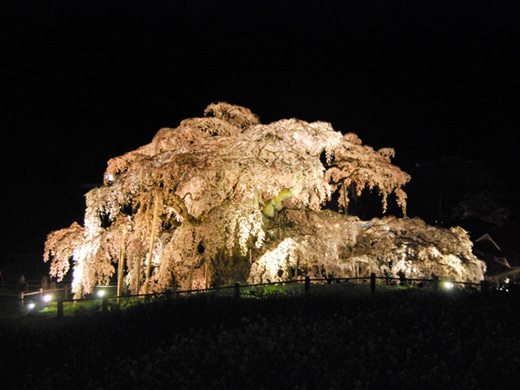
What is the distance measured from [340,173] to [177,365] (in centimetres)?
1123

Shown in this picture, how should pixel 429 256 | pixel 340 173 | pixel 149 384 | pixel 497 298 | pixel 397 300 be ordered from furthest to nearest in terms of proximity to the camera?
pixel 340 173 < pixel 429 256 < pixel 397 300 < pixel 497 298 < pixel 149 384

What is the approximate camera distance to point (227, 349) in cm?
549

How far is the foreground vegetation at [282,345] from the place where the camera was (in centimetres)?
468

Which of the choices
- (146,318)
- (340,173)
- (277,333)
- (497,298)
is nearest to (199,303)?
(146,318)

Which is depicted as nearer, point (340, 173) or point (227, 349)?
point (227, 349)

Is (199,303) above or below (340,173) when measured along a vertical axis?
below

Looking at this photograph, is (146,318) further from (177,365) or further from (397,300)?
(397,300)

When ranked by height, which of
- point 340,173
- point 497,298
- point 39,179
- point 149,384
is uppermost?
point 39,179

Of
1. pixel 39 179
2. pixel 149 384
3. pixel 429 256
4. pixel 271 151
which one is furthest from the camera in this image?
pixel 39 179

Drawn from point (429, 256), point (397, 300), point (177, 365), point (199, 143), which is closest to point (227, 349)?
point (177, 365)

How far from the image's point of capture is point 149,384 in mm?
4809

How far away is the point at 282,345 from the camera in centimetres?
562

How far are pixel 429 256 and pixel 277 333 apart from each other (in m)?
7.94

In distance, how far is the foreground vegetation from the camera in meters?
4.68
